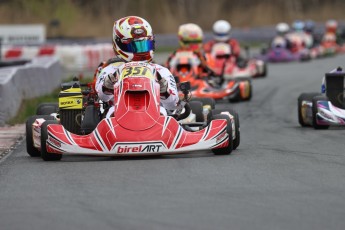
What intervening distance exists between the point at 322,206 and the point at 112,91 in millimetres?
4253

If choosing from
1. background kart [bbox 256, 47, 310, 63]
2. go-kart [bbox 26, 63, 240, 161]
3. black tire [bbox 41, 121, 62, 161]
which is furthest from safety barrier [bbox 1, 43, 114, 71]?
black tire [bbox 41, 121, 62, 161]

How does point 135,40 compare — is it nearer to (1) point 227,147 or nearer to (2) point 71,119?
(2) point 71,119

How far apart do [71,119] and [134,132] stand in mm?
1305

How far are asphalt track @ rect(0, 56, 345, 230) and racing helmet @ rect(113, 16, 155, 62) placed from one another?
128 centimetres

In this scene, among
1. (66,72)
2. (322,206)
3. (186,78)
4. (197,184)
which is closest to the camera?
(322,206)

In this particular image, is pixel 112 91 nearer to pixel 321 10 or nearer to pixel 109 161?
pixel 109 161

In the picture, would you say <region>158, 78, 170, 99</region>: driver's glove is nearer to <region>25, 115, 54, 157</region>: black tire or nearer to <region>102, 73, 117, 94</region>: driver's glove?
<region>102, 73, 117, 94</region>: driver's glove

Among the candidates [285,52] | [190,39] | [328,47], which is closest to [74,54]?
[285,52]

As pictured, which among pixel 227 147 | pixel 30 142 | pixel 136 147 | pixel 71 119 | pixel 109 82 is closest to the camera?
pixel 136 147

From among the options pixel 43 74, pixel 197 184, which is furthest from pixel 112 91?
pixel 43 74

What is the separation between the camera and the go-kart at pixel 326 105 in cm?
1315

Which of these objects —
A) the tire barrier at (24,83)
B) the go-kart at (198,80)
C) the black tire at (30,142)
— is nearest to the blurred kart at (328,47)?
the tire barrier at (24,83)

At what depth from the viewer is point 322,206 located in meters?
7.09

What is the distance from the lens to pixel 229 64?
82.7ft
